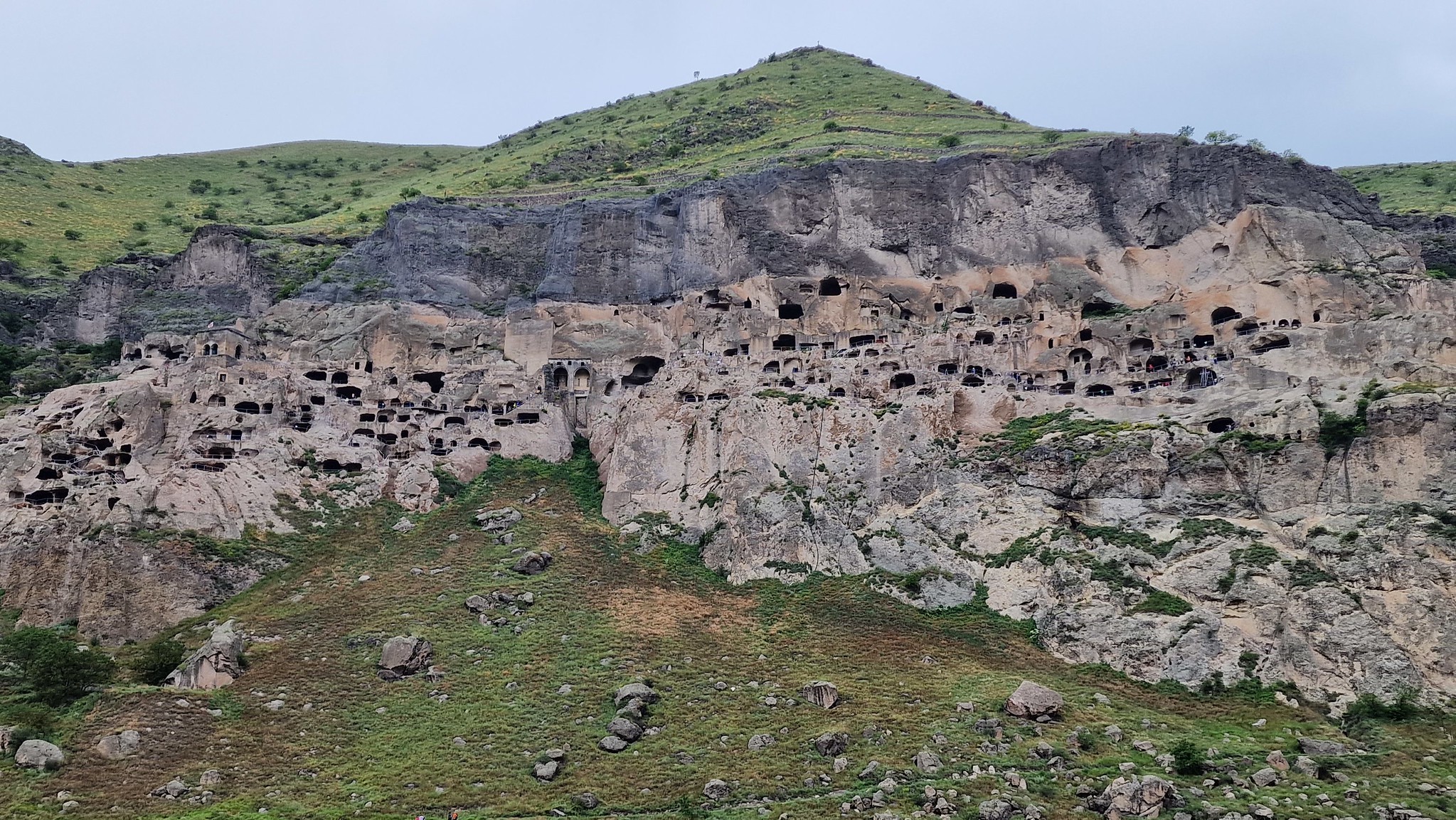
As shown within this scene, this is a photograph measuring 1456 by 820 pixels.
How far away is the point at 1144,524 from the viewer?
45250 millimetres

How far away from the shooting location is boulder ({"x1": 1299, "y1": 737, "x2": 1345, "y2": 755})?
34.3 metres

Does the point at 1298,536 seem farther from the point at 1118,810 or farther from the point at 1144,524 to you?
the point at 1118,810

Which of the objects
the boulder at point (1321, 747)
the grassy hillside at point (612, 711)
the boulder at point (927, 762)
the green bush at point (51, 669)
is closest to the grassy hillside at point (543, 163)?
the grassy hillside at point (612, 711)

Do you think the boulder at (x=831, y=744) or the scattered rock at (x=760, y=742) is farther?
the scattered rock at (x=760, y=742)

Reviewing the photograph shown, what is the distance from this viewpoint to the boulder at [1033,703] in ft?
120

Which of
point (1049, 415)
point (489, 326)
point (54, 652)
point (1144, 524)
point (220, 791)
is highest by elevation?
point (489, 326)

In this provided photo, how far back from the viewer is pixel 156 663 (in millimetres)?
39969

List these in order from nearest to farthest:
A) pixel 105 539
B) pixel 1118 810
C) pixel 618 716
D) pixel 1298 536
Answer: pixel 1118 810
pixel 618 716
pixel 1298 536
pixel 105 539

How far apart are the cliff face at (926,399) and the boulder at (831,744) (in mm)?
11327

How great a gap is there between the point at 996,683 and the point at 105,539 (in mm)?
36466

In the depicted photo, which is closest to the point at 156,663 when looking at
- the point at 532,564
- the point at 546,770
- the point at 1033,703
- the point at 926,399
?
the point at 532,564

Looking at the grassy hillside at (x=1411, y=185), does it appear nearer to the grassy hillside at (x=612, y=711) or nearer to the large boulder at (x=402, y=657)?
the grassy hillside at (x=612, y=711)

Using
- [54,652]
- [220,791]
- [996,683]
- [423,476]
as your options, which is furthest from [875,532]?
[54,652]

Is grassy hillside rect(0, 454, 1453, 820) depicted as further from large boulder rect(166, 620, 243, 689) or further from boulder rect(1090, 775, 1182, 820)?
boulder rect(1090, 775, 1182, 820)
